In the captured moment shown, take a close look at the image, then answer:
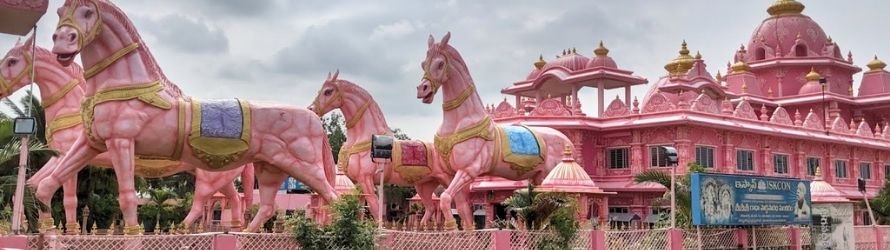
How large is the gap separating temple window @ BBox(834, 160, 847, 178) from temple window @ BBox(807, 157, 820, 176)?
3.21ft

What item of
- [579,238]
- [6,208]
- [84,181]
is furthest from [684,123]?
[6,208]

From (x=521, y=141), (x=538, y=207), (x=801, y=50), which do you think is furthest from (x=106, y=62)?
(x=801, y=50)

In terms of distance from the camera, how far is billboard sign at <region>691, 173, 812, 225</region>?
14738mm

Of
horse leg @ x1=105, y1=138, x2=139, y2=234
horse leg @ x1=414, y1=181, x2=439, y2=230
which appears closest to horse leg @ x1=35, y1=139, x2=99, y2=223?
horse leg @ x1=105, y1=138, x2=139, y2=234

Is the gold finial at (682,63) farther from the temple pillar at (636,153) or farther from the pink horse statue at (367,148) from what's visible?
the pink horse statue at (367,148)

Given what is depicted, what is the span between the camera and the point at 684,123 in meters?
24.6

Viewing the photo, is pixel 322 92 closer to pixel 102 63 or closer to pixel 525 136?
pixel 525 136

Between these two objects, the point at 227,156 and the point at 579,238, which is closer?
the point at 227,156

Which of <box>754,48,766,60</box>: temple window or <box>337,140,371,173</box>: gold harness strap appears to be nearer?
<box>337,140,371,173</box>: gold harness strap

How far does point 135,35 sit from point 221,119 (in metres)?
1.37

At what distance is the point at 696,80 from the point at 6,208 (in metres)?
22.8

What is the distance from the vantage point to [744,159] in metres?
27.2

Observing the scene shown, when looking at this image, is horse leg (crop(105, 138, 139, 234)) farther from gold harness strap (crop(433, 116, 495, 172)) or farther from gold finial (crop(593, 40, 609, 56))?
gold finial (crop(593, 40, 609, 56))

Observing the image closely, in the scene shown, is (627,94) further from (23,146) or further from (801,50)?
(23,146)
